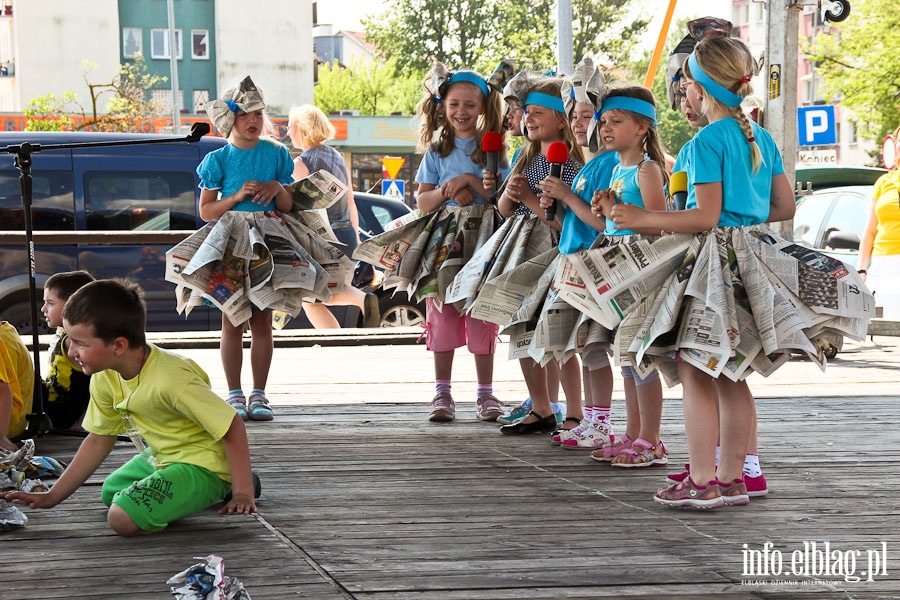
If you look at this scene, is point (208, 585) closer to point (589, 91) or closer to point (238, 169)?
point (589, 91)

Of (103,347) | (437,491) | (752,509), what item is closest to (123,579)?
(103,347)

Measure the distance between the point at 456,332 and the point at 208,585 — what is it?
3.03 m

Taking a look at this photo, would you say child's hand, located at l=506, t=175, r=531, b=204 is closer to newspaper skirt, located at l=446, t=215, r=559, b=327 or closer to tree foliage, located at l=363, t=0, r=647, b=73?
newspaper skirt, located at l=446, t=215, r=559, b=327

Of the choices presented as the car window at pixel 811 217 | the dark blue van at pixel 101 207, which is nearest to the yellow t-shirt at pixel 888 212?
the car window at pixel 811 217

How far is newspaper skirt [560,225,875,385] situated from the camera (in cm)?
378


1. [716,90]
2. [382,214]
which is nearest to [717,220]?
[716,90]

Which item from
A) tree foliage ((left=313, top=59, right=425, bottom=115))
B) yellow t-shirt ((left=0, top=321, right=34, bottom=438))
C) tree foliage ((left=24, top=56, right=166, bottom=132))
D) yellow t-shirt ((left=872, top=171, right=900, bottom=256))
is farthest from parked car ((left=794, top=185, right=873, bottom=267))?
tree foliage ((left=313, top=59, right=425, bottom=115))

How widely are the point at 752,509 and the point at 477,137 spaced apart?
2.35 m

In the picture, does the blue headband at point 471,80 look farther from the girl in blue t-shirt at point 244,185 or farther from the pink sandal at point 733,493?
the pink sandal at point 733,493

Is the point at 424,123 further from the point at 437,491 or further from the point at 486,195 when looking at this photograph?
the point at 437,491

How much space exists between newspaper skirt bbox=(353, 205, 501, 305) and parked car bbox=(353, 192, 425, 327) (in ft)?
15.0

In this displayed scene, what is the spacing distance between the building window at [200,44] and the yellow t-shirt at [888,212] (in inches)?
1564

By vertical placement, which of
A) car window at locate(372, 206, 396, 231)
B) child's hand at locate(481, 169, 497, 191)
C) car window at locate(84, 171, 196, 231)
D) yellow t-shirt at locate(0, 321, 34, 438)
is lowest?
yellow t-shirt at locate(0, 321, 34, 438)

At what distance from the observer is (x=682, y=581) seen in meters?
3.12
